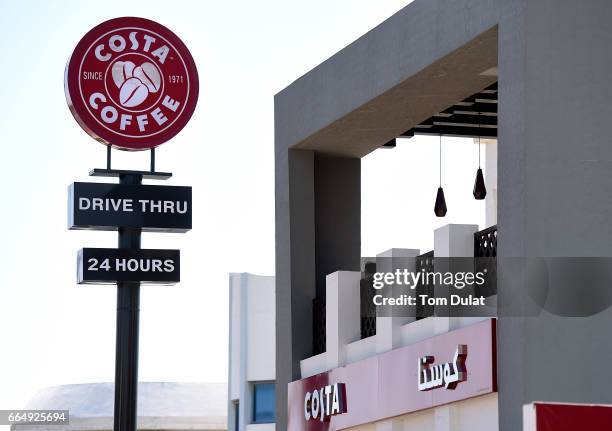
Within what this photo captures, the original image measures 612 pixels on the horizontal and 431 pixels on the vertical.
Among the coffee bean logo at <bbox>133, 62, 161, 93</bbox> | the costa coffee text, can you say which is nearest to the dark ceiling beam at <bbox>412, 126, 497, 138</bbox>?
the coffee bean logo at <bbox>133, 62, 161, 93</bbox>

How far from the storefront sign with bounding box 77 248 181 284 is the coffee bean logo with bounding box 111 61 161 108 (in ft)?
6.40

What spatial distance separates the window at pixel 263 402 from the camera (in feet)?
150

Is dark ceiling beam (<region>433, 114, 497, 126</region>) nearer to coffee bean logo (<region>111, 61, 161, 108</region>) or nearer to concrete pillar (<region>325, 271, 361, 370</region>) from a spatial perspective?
concrete pillar (<region>325, 271, 361, 370</region>)

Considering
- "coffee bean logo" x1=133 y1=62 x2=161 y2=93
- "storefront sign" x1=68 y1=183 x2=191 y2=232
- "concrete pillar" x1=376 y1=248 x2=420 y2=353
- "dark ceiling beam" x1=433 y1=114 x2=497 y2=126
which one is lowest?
"concrete pillar" x1=376 y1=248 x2=420 y2=353

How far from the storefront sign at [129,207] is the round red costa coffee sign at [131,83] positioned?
0.74m

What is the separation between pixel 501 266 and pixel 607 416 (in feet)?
15.5

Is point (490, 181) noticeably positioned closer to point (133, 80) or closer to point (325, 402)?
point (325, 402)

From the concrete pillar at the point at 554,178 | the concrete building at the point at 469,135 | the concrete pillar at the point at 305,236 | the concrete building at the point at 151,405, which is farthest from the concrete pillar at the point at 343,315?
the concrete building at the point at 151,405

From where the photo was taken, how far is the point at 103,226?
1906 centimetres

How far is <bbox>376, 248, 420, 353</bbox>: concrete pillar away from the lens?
1784cm

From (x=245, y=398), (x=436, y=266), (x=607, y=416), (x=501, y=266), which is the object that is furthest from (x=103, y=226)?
(x=245, y=398)

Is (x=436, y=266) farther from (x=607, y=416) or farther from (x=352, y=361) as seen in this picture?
(x=607, y=416)

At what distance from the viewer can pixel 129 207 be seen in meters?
19.2

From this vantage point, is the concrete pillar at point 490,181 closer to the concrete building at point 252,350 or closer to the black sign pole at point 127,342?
the black sign pole at point 127,342
